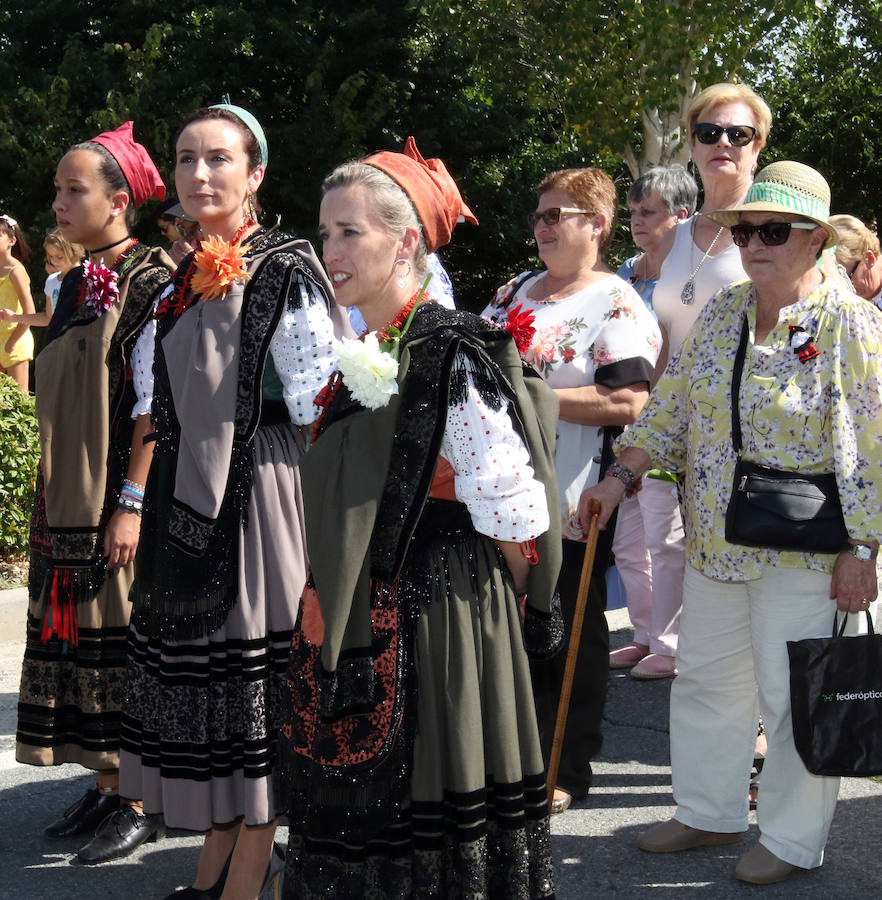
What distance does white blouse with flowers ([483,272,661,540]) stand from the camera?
4305mm

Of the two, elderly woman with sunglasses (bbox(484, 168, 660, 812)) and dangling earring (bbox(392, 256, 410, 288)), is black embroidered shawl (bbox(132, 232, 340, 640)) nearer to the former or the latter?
dangling earring (bbox(392, 256, 410, 288))

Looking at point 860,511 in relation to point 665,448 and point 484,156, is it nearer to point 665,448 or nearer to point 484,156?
point 665,448

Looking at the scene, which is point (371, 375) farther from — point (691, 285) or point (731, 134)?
point (731, 134)

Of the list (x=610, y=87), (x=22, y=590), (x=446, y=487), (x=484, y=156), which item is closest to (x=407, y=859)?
(x=446, y=487)

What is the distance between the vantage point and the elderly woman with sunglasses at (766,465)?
11.6ft

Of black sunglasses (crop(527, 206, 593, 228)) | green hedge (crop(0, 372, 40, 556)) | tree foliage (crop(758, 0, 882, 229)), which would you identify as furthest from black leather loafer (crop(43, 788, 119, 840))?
tree foliage (crop(758, 0, 882, 229))

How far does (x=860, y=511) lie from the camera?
11.4ft

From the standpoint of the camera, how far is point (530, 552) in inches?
106

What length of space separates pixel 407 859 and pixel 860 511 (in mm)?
1698

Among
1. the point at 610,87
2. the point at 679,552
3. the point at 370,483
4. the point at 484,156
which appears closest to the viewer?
the point at 370,483

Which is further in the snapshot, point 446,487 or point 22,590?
point 22,590

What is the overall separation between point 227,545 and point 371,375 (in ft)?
3.23

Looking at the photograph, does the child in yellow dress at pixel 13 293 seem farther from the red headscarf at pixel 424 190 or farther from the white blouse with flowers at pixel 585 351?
the red headscarf at pixel 424 190

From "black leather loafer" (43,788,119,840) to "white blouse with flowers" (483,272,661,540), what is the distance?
1.83m
